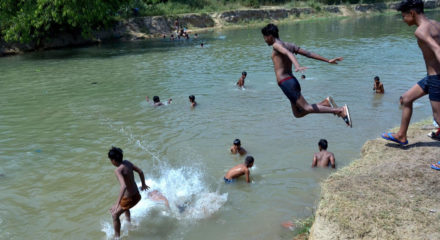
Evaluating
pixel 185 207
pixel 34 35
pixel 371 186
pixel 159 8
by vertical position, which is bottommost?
pixel 185 207

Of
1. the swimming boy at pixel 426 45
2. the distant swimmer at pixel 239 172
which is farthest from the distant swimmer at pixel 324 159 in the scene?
the swimming boy at pixel 426 45

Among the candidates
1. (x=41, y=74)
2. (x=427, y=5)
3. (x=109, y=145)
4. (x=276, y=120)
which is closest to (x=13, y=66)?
(x=41, y=74)

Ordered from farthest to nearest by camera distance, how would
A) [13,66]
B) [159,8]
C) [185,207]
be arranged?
[159,8] → [13,66] → [185,207]

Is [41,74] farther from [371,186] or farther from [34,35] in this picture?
[371,186]

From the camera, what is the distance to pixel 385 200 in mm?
4035

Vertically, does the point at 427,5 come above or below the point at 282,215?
above

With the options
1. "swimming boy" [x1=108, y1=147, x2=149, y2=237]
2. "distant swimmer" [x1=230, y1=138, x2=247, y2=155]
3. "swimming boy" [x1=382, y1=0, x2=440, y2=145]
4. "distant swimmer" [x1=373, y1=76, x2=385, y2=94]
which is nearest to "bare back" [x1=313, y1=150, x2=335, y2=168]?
"distant swimmer" [x1=230, y1=138, x2=247, y2=155]

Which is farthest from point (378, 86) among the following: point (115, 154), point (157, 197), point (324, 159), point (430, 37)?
point (115, 154)

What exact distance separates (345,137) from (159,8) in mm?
34795

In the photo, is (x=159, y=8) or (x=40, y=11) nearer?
(x=40, y=11)

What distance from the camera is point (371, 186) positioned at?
437 centimetres

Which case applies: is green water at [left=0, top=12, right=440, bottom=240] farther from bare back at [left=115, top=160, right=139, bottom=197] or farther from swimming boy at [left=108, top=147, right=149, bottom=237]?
bare back at [left=115, top=160, right=139, bottom=197]

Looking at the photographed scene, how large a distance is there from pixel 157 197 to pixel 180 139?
114 inches

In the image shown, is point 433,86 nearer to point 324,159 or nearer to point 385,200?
point 385,200
